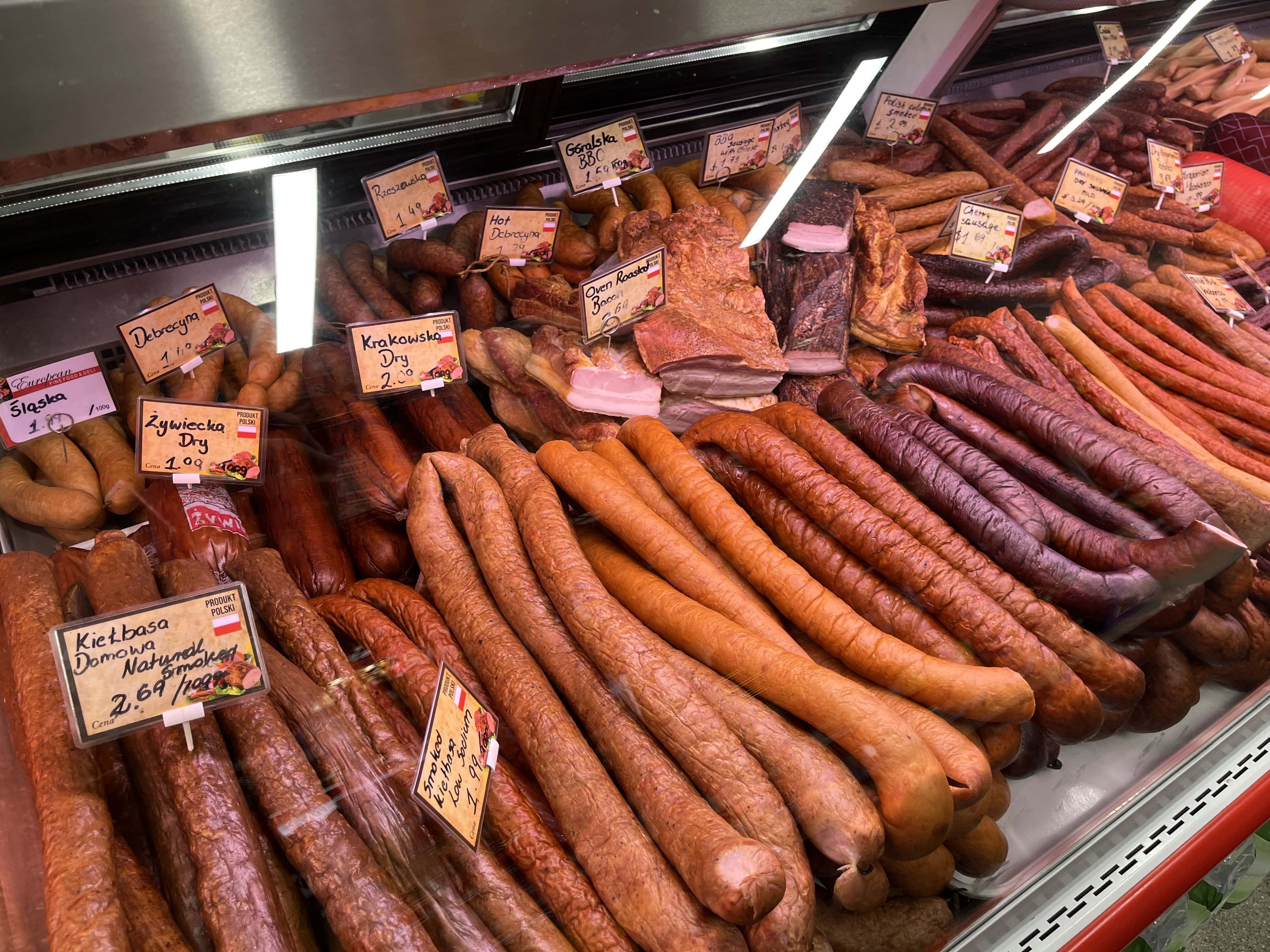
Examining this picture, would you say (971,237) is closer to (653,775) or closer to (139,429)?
(653,775)

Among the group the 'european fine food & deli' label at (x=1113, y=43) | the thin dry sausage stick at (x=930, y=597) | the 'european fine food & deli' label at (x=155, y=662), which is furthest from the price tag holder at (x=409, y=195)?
the 'european fine food & deli' label at (x=1113, y=43)

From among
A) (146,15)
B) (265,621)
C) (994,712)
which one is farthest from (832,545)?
(146,15)

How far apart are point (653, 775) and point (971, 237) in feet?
9.87

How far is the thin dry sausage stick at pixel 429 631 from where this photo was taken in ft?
6.28

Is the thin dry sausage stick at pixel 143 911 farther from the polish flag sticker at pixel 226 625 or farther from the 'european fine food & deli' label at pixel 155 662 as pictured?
the polish flag sticker at pixel 226 625

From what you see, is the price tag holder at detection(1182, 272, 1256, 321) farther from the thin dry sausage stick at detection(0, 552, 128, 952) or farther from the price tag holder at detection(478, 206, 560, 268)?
the thin dry sausage stick at detection(0, 552, 128, 952)

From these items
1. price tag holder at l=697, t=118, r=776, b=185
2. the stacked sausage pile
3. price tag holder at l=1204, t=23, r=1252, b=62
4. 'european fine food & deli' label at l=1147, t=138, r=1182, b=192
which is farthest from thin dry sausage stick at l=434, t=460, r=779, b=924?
price tag holder at l=1204, t=23, r=1252, b=62

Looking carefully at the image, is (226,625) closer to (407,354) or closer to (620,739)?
(620,739)

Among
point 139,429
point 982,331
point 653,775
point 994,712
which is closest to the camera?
point 653,775

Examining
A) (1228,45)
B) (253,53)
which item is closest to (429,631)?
(253,53)

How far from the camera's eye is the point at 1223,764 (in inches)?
107

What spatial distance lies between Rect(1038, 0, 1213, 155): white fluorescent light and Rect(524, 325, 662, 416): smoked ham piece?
2.84 m

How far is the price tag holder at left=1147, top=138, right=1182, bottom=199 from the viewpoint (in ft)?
15.4

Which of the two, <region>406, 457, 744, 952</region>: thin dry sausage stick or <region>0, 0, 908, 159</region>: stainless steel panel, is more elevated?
<region>0, 0, 908, 159</region>: stainless steel panel
